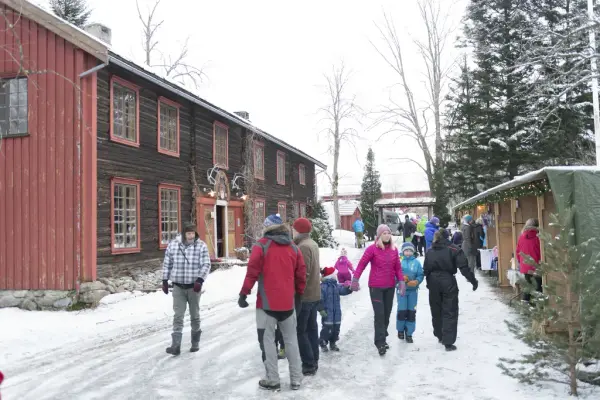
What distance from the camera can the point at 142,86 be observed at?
1441 cm

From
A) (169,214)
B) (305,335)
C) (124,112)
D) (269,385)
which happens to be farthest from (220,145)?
(269,385)

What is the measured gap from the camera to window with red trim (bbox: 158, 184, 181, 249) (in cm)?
1528

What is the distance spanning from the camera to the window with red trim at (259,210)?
71.6ft

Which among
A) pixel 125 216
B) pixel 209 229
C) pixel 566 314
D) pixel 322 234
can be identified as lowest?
pixel 566 314

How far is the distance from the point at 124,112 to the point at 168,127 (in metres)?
2.38

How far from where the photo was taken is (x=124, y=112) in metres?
13.7

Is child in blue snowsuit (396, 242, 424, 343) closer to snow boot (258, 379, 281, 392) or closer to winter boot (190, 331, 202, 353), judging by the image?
snow boot (258, 379, 281, 392)

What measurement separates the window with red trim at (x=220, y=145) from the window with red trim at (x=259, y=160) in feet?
7.75

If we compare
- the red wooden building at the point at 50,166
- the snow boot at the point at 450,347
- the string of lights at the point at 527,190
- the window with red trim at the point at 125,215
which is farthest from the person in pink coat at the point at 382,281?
the window with red trim at the point at 125,215

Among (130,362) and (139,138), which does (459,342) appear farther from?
(139,138)

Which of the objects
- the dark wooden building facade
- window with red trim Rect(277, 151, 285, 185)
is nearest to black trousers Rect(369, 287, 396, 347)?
the dark wooden building facade

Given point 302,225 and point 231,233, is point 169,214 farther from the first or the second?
point 302,225

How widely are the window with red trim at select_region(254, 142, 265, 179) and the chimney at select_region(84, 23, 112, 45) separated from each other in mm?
8631

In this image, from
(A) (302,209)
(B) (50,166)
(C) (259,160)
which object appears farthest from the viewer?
(A) (302,209)
